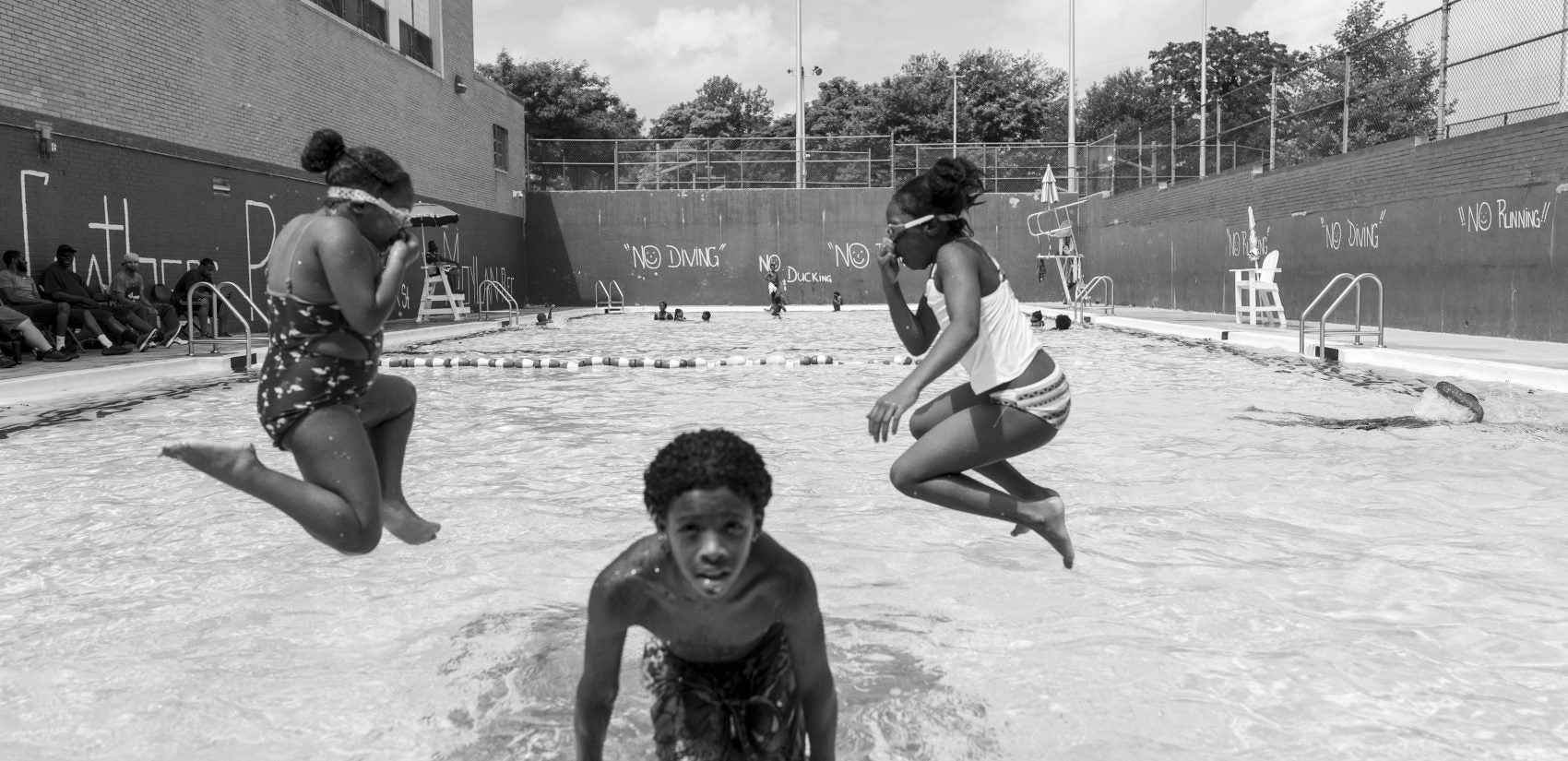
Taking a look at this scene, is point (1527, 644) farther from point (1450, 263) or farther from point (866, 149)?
point (866, 149)

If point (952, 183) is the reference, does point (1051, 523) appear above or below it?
below

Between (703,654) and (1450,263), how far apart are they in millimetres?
19877

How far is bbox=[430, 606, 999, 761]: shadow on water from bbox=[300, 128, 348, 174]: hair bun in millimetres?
1875

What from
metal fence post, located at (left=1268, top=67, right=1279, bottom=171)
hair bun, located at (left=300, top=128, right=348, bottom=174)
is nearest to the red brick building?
hair bun, located at (left=300, top=128, right=348, bottom=174)

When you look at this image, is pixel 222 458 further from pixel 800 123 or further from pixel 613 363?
pixel 800 123

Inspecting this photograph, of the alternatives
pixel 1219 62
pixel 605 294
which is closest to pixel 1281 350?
pixel 605 294

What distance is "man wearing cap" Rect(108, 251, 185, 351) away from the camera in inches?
687

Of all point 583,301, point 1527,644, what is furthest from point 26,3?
point 583,301

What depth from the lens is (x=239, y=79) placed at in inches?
864

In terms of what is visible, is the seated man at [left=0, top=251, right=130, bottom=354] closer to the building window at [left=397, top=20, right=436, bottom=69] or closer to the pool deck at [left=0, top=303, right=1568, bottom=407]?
the pool deck at [left=0, top=303, right=1568, bottom=407]

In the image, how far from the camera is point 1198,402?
12391 mm

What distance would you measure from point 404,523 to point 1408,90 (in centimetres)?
2064

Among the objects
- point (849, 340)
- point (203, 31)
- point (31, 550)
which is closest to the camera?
point (31, 550)

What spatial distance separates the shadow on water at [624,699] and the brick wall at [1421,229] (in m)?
16.4
